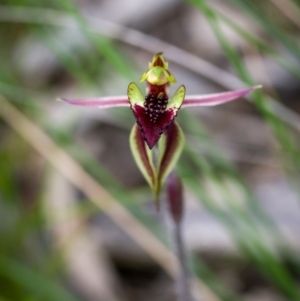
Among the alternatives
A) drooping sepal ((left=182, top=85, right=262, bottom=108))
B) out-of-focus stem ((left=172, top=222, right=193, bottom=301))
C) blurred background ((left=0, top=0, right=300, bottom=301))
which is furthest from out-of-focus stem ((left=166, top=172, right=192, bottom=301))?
blurred background ((left=0, top=0, right=300, bottom=301))

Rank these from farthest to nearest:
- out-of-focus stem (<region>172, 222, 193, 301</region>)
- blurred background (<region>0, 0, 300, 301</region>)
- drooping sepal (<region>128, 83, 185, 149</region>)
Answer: blurred background (<region>0, 0, 300, 301</region>)
out-of-focus stem (<region>172, 222, 193, 301</region>)
drooping sepal (<region>128, 83, 185, 149</region>)

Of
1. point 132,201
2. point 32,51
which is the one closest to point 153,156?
point 132,201

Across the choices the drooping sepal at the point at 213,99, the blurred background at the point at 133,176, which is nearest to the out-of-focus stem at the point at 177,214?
A: the drooping sepal at the point at 213,99

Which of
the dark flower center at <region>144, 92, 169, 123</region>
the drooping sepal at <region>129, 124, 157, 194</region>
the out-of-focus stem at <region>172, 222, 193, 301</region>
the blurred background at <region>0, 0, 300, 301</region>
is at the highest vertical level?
the blurred background at <region>0, 0, 300, 301</region>

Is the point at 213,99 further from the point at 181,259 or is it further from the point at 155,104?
the point at 181,259

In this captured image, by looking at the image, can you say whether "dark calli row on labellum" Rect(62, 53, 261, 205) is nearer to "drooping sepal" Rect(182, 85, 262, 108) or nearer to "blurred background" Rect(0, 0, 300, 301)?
"drooping sepal" Rect(182, 85, 262, 108)

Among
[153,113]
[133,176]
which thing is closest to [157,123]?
[153,113]

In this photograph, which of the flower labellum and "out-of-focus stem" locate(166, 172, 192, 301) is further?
"out-of-focus stem" locate(166, 172, 192, 301)

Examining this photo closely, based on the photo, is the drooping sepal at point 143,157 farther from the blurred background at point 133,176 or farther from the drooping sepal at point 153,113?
the blurred background at point 133,176
